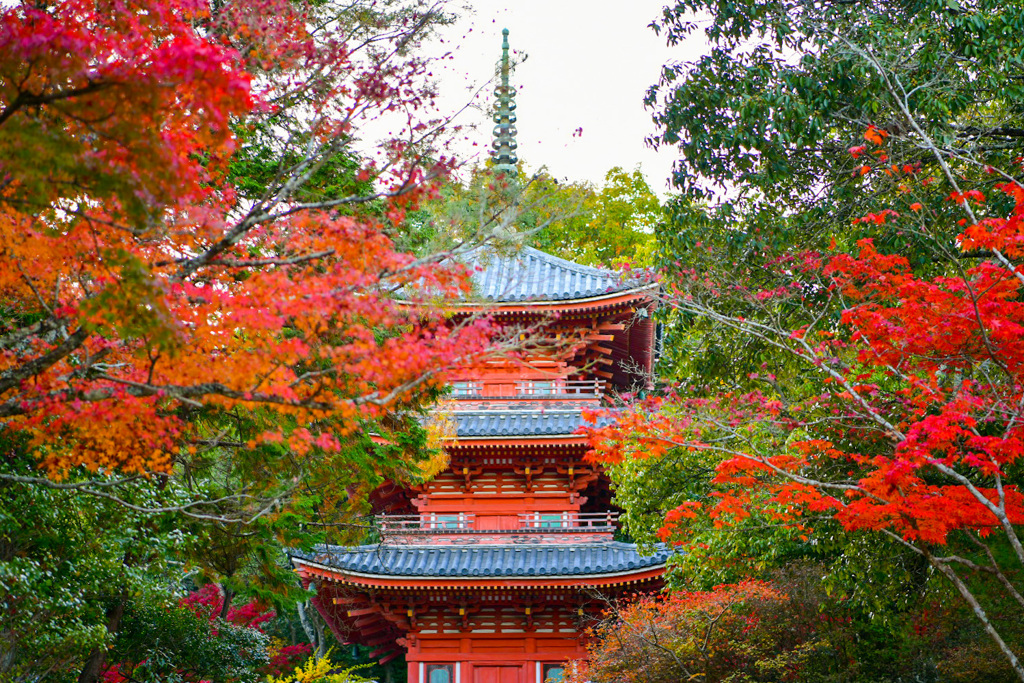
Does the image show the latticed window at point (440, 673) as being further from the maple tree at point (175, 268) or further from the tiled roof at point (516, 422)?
the maple tree at point (175, 268)

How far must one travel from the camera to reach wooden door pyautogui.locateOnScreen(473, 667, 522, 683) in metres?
15.4

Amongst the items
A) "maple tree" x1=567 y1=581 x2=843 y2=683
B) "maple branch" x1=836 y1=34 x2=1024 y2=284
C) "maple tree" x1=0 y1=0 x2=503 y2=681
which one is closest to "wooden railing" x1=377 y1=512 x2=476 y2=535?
"maple tree" x1=567 y1=581 x2=843 y2=683

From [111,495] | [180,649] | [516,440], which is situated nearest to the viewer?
[111,495]

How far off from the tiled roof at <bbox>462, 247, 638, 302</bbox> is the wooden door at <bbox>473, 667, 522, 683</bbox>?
602cm

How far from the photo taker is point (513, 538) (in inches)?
607

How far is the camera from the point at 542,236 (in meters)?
26.4

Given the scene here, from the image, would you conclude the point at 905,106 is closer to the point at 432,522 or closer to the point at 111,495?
the point at 111,495

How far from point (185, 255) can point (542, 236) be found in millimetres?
19908

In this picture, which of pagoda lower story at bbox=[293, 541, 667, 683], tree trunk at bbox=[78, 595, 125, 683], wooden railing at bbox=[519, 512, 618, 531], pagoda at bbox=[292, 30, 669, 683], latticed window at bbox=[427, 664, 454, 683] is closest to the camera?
tree trunk at bbox=[78, 595, 125, 683]

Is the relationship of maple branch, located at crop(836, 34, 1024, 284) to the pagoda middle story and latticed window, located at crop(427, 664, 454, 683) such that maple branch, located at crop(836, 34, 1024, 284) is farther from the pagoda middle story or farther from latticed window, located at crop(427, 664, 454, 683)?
latticed window, located at crop(427, 664, 454, 683)

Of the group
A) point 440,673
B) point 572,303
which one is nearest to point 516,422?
point 572,303

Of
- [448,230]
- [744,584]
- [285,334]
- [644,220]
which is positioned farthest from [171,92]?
[644,220]

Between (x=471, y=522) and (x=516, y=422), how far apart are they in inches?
77.4

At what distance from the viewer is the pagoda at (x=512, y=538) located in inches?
581
